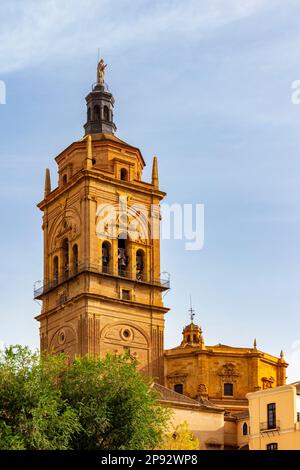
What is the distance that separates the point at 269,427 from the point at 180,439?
714 cm

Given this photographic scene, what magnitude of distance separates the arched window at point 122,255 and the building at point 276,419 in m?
15.6

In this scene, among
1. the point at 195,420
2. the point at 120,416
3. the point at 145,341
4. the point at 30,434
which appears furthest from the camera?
the point at 145,341

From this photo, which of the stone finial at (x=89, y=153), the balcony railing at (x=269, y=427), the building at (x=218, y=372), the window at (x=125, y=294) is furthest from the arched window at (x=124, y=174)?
the balcony railing at (x=269, y=427)

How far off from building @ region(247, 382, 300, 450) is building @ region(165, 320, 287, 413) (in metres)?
15.8

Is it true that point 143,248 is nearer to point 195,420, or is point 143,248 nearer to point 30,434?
point 195,420

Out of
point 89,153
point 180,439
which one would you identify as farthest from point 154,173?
point 180,439

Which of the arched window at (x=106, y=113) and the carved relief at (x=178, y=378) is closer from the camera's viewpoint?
the carved relief at (x=178, y=378)

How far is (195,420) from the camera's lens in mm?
70188

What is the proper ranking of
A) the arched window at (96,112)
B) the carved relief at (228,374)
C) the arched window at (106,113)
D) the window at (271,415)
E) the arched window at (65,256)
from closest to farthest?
the window at (271,415)
the arched window at (65,256)
the carved relief at (228,374)
the arched window at (96,112)
the arched window at (106,113)

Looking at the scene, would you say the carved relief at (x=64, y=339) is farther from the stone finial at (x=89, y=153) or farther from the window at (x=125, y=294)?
the stone finial at (x=89, y=153)

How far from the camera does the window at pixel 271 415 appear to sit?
66.7 meters
